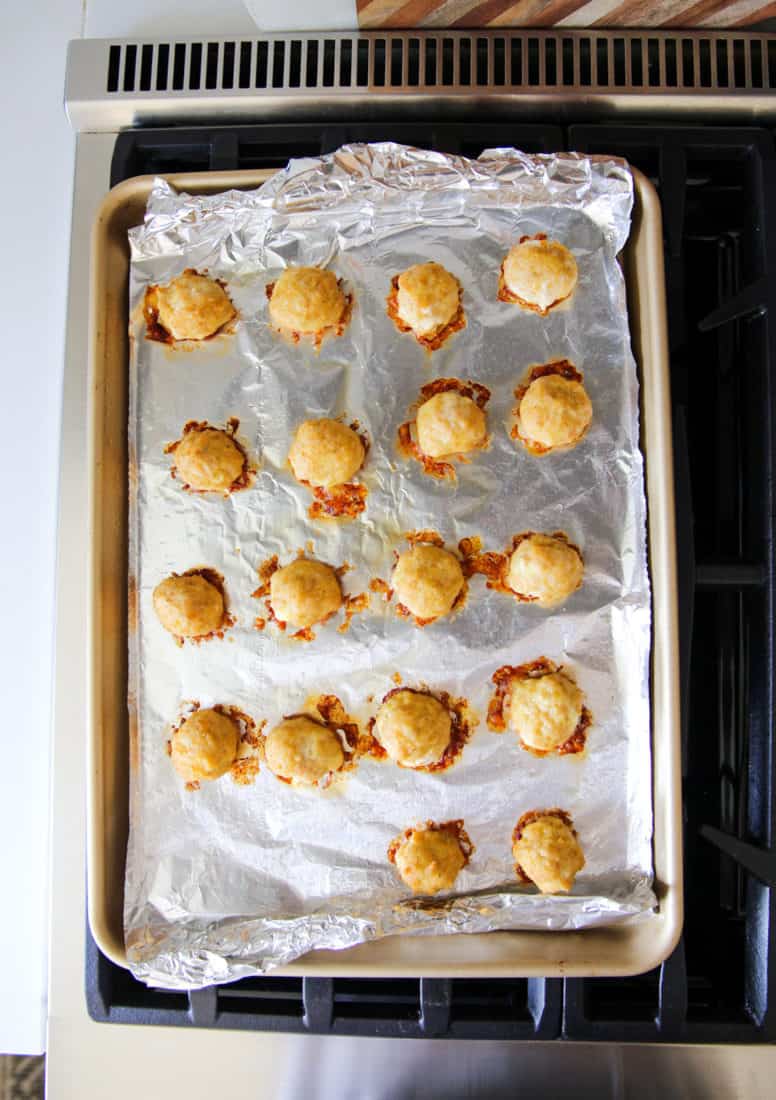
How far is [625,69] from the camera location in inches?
62.5

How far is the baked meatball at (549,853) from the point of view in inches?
58.9

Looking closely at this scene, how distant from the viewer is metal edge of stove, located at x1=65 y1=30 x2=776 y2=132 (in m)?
1.58

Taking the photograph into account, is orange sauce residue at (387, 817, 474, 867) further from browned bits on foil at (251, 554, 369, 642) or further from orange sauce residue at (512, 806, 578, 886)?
browned bits on foil at (251, 554, 369, 642)

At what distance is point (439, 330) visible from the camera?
1.60 m

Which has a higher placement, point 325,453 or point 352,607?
point 325,453

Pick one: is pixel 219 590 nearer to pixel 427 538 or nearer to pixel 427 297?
pixel 427 538

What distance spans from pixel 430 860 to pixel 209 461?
2.71 feet

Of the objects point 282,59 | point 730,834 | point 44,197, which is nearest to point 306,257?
point 282,59

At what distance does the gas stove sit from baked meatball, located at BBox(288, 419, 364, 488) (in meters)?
0.45

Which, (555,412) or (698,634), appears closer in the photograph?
(555,412)

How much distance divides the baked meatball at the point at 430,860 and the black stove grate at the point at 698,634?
0.18m

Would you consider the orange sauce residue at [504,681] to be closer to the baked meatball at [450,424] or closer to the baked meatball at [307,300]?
the baked meatball at [450,424]

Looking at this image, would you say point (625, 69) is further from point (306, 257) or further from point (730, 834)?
point (730, 834)

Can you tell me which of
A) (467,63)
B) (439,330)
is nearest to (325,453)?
(439,330)
